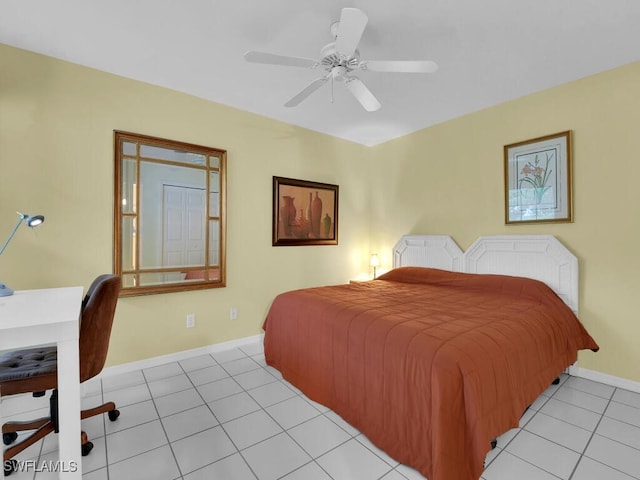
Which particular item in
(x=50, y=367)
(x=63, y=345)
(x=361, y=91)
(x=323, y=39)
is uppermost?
(x=323, y=39)

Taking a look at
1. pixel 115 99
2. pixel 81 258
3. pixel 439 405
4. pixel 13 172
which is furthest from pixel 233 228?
pixel 439 405

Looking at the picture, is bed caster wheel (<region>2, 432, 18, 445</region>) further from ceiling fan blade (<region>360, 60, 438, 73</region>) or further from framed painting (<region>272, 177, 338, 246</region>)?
ceiling fan blade (<region>360, 60, 438, 73</region>)

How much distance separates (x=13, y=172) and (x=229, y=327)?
2.16 metres

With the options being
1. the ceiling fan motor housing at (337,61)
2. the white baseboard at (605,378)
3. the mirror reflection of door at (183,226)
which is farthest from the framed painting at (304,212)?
the white baseboard at (605,378)

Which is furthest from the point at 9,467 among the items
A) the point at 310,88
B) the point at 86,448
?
the point at 310,88

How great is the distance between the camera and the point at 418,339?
1.56m

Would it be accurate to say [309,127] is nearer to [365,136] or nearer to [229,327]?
[365,136]

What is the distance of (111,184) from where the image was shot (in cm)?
255

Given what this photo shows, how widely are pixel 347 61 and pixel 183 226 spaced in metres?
2.03

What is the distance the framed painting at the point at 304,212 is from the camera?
3574 millimetres

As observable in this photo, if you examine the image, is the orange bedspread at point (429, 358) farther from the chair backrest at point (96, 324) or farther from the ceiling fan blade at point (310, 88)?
the ceiling fan blade at point (310, 88)

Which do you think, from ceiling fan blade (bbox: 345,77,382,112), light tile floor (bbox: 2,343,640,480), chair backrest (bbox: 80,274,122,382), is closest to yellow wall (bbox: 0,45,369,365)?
light tile floor (bbox: 2,343,640,480)

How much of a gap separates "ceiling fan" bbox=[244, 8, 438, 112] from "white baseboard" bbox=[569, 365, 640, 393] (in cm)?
275

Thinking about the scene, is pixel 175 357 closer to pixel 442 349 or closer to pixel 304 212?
pixel 304 212
